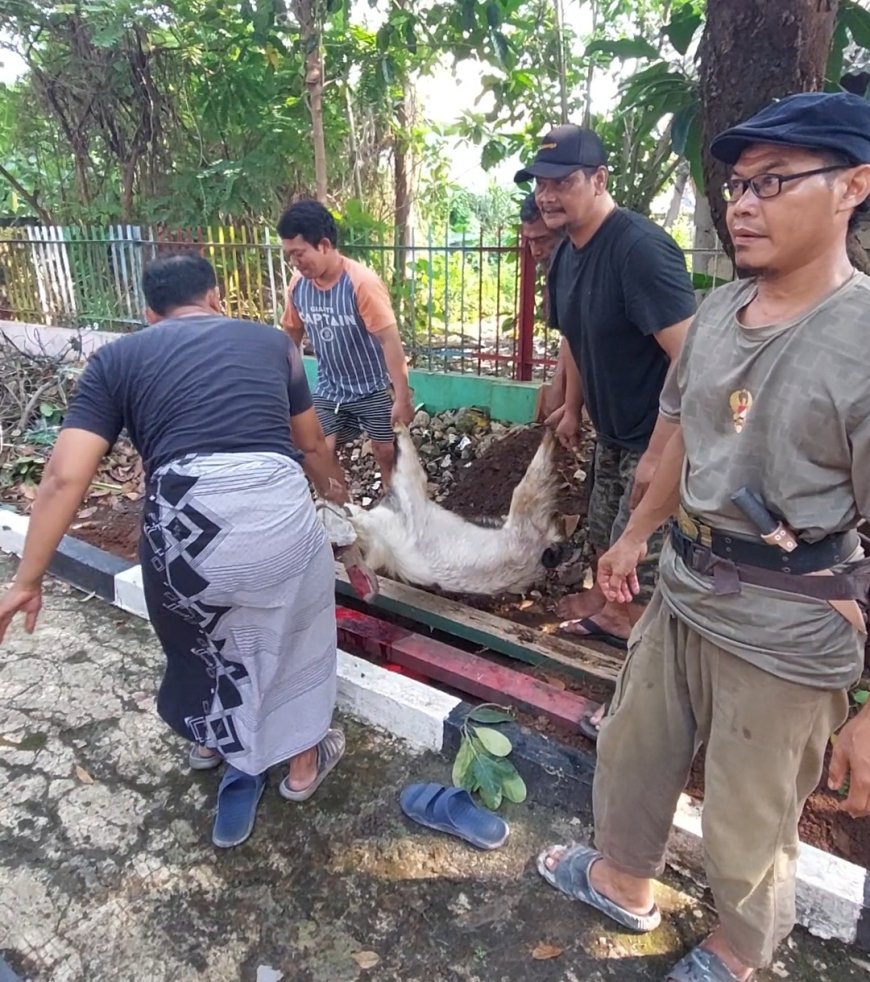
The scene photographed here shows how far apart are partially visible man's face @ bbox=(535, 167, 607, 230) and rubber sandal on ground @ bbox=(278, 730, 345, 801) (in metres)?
2.01

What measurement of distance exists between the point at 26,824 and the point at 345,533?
167cm

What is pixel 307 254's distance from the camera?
3568 mm

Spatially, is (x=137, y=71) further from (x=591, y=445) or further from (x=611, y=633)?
(x=611, y=633)

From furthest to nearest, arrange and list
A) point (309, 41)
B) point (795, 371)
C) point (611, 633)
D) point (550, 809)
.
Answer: point (309, 41) < point (611, 633) < point (550, 809) < point (795, 371)

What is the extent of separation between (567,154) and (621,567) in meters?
1.43

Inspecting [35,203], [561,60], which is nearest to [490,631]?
[561,60]

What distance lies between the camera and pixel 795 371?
1292 millimetres

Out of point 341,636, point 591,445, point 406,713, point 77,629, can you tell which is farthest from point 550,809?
point 591,445

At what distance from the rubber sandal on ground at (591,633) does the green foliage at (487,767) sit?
874 millimetres

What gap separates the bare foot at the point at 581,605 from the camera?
11.0ft

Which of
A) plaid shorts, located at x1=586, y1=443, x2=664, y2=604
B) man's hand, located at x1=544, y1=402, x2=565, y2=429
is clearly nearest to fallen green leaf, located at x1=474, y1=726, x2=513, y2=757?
plaid shorts, located at x1=586, y1=443, x2=664, y2=604

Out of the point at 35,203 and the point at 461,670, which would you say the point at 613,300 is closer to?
the point at 461,670

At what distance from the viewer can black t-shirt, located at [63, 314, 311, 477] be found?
197cm

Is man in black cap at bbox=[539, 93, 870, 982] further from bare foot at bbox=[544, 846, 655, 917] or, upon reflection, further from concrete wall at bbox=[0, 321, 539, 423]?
concrete wall at bbox=[0, 321, 539, 423]
